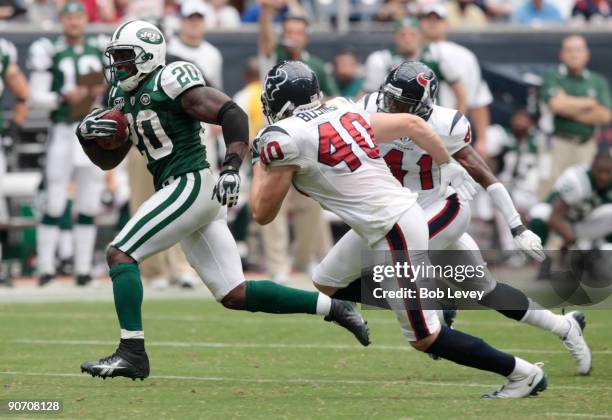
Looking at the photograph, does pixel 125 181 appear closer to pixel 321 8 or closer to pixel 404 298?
pixel 321 8

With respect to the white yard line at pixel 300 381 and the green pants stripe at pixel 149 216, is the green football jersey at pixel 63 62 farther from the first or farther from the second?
the green pants stripe at pixel 149 216

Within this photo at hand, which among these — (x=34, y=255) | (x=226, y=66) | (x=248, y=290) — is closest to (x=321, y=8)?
(x=226, y=66)

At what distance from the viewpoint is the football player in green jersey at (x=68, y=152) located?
1113 centimetres

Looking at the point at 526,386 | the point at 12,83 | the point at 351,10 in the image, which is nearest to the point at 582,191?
the point at 351,10

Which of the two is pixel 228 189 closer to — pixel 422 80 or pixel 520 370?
pixel 422 80

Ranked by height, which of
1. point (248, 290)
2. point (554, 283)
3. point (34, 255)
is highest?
point (248, 290)

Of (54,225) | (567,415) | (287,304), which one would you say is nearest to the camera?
(567,415)

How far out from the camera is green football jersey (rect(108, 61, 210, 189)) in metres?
6.35

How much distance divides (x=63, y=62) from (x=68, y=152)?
76 cm

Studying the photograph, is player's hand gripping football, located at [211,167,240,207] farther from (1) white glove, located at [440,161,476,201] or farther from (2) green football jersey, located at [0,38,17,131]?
(2) green football jersey, located at [0,38,17,131]

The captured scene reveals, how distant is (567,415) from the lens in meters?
5.27

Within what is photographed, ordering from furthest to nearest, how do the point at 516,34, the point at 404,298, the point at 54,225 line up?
1. the point at 516,34
2. the point at 54,225
3. the point at 404,298

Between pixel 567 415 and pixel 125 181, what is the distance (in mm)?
7963

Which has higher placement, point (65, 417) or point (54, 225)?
point (65, 417)
